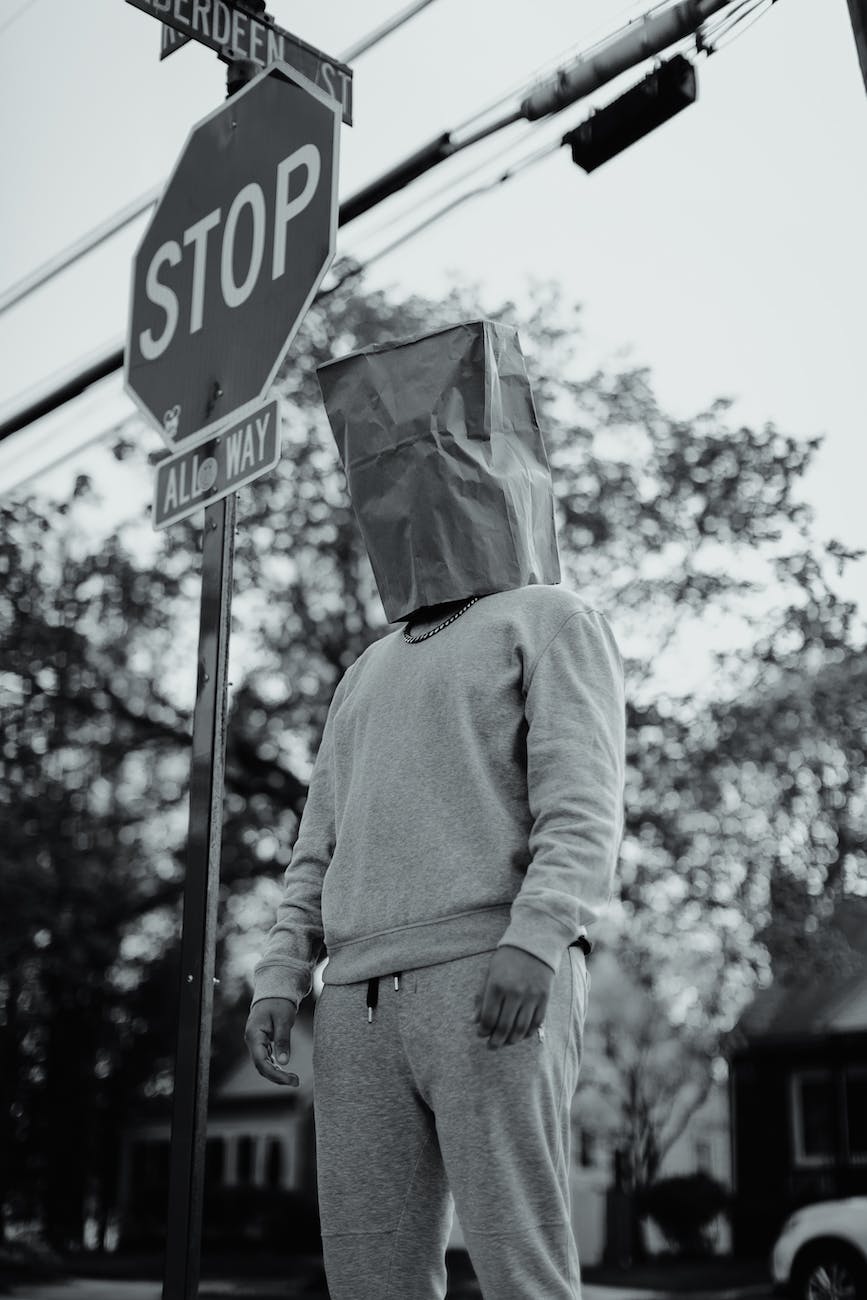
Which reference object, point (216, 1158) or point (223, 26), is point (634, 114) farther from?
point (216, 1158)

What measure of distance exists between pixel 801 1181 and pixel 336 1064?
20.9 metres

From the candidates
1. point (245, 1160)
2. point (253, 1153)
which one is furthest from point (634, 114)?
point (245, 1160)

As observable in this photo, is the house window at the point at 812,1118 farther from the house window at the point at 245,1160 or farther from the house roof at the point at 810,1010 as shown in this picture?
the house window at the point at 245,1160

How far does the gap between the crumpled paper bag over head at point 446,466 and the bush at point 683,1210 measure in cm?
2052

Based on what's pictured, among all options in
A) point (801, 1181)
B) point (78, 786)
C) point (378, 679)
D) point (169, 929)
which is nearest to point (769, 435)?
point (78, 786)

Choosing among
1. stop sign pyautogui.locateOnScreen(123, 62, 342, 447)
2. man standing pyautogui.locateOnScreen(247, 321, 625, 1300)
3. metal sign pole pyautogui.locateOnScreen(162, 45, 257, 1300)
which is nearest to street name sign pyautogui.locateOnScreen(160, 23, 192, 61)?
stop sign pyautogui.locateOnScreen(123, 62, 342, 447)

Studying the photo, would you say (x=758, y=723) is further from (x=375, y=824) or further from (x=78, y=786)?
(x=375, y=824)

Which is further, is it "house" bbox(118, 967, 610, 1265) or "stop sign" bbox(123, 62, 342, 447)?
"house" bbox(118, 967, 610, 1265)

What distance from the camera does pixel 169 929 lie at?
52.6 ft

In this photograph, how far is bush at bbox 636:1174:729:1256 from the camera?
20562 millimetres

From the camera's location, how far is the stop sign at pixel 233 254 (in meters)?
2.76

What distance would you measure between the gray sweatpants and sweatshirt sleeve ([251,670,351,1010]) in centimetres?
20

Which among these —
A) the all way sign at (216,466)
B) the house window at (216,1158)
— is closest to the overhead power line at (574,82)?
the all way sign at (216,466)

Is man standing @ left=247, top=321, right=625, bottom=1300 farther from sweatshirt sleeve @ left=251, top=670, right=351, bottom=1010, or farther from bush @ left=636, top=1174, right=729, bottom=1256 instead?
bush @ left=636, top=1174, right=729, bottom=1256
